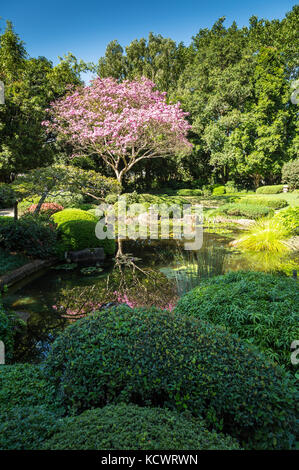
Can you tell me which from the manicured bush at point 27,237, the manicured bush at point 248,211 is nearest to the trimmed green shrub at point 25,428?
the manicured bush at point 27,237

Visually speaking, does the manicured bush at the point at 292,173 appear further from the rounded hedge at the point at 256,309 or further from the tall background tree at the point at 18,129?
the rounded hedge at the point at 256,309

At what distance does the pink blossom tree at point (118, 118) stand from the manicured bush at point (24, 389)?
13.4m

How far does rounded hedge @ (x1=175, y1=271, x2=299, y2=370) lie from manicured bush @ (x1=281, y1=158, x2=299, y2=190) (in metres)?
21.3

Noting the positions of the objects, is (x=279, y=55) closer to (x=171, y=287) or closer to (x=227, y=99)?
(x=227, y=99)

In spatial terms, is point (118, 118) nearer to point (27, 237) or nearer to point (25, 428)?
point (27, 237)

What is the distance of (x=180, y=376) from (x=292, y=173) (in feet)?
76.9

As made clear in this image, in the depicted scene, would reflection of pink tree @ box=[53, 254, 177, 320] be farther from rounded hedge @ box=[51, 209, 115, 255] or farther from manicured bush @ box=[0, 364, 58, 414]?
manicured bush @ box=[0, 364, 58, 414]

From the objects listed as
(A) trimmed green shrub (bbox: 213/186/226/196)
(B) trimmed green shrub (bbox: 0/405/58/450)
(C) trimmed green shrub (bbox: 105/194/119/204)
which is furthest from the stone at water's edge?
(A) trimmed green shrub (bbox: 213/186/226/196)

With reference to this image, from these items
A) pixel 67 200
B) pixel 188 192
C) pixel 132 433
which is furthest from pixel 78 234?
pixel 188 192

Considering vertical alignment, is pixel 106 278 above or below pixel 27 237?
below

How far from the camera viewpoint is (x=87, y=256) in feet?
24.3

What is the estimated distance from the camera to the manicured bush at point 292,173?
69.9 ft

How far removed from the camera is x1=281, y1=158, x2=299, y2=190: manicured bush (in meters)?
21.3
